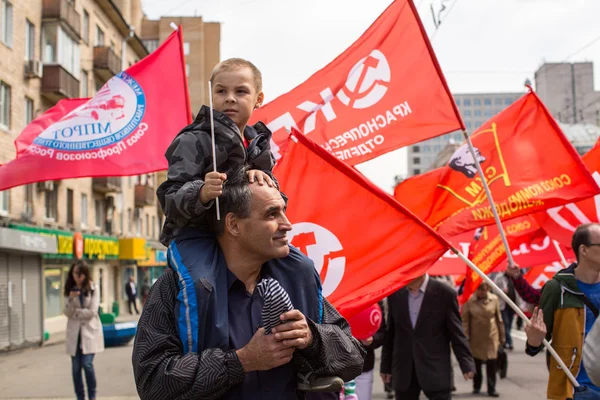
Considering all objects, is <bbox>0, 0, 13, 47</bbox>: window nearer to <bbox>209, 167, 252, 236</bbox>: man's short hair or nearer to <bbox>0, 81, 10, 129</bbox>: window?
<bbox>0, 81, 10, 129</bbox>: window

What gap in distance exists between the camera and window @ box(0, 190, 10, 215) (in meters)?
22.0

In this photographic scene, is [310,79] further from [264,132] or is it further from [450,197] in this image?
[264,132]

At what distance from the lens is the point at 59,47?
2705cm

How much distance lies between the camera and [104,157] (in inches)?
296

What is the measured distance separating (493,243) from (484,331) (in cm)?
245

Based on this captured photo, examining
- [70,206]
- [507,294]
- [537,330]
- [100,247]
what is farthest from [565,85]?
[537,330]

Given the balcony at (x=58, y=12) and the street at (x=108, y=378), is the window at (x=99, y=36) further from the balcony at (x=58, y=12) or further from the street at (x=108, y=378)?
the street at (x=108, y=378)

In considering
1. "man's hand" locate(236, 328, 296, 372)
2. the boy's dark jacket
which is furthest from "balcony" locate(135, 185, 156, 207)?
"man's hand" locate(236, 328, 296, 372)

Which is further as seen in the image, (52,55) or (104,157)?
(52,55)

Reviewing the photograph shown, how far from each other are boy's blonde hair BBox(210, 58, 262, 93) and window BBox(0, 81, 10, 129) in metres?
20.9

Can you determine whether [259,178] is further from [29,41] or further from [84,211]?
[84,211]

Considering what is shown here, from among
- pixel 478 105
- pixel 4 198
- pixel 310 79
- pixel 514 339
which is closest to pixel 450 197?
pixel 310 79

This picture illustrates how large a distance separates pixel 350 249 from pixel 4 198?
66.2 ft

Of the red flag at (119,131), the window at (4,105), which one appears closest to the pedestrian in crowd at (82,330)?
the red flag at (119,131)
